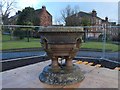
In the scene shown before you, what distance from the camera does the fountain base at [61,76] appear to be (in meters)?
2.71

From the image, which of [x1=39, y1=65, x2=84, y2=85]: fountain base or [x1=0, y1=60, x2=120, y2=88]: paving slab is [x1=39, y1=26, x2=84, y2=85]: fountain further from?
[x1=0, y1=60, x2=120, y2=88]: paving slab

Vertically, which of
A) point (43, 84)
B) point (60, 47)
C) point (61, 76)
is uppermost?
point (60, 47)

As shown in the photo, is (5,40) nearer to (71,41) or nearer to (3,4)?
(71,41)

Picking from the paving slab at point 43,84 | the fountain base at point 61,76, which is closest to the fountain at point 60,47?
the fountain base at point 61,76

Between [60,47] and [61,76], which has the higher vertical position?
[60,47]

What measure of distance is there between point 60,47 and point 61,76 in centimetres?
43

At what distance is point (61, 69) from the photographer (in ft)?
9.39

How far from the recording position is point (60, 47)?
8.79ft

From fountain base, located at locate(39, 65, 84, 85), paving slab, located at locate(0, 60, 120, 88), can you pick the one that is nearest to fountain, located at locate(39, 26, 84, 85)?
fountain base, located at locate(39, 65, 84, 85)

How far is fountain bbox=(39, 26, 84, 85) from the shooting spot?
105 inches

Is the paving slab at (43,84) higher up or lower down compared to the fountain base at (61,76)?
lower down

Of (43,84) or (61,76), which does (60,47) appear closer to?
(61,76)

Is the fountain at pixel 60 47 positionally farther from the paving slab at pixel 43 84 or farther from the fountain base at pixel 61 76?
the paving slab at pixel 43 84

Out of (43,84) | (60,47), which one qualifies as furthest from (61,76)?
(60,47)
